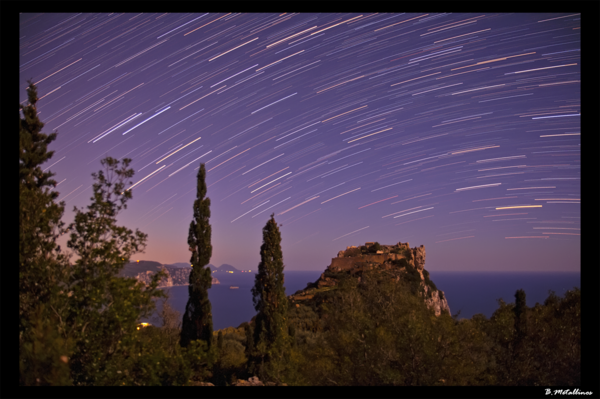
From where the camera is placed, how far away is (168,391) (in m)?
5.61

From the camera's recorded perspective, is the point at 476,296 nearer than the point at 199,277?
No

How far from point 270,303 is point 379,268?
90.5 feet

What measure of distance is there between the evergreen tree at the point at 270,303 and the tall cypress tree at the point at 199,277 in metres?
2.20

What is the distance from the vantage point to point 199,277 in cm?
1531

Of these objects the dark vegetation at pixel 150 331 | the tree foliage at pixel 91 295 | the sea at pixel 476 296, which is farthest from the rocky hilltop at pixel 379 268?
the tree foliage at pixel 91 295

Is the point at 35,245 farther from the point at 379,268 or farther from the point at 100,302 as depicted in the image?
the point at 379,268

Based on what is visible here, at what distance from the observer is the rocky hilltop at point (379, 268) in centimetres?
3994

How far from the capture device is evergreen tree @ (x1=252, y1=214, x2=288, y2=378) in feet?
49.7

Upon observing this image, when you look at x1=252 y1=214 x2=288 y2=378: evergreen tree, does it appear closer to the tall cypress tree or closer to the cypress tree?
the tall cypress tree

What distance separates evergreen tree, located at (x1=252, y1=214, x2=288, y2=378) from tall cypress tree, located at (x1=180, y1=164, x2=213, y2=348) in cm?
220

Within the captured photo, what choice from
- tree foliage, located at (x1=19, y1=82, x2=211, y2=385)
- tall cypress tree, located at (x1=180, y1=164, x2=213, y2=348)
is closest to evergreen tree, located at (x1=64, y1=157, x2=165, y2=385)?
tree foliage, located at (x1=19, y1=82, x2=211, y2=385)

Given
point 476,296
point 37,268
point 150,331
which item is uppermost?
point 37,268

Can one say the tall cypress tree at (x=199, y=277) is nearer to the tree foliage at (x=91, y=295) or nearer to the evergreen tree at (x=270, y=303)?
the evergreen tree at (x=270, y=303)

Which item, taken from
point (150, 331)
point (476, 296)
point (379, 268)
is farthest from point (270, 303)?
point (476, 296)
